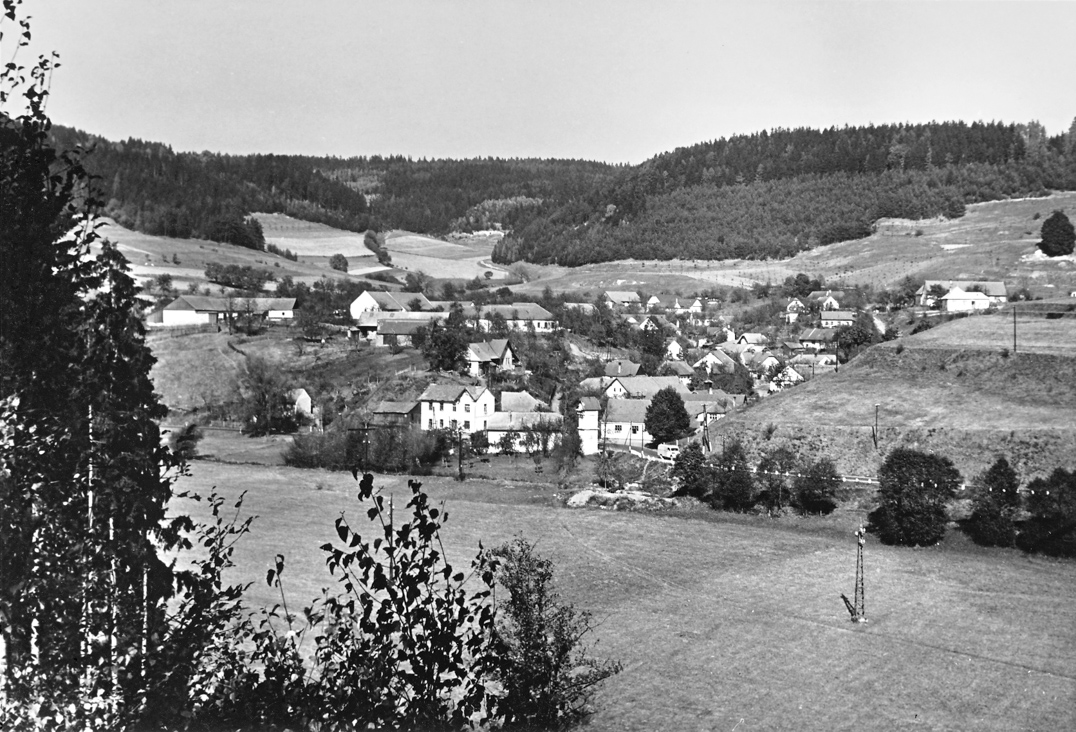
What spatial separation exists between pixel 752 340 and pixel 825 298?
1156cm

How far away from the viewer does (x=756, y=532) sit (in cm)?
2642

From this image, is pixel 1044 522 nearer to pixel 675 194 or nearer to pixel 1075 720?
pixel 1075 720

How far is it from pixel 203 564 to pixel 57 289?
4.58ft

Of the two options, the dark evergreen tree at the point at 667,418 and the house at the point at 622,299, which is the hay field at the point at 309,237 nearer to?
the house at the point at 622,299

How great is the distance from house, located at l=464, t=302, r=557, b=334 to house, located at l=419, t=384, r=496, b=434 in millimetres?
15690

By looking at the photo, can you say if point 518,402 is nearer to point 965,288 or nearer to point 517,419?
point 517,419

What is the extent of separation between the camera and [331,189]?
12531cm

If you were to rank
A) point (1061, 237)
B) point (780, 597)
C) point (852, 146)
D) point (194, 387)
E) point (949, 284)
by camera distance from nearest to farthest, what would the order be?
point (780, 597) → point (194, 387) → point (949, 284) → point (1061, 237) → point (852, 146)

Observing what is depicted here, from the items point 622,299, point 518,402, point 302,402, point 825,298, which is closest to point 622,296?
point 622,299

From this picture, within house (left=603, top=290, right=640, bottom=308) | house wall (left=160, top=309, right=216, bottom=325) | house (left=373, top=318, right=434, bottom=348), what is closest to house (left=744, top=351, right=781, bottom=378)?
house (left=373, top=318, right=434, bottom=348)

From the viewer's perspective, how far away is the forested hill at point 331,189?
86750 mm

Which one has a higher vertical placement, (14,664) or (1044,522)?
(14,664)

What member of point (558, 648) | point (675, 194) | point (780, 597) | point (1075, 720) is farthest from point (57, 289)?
point (675, 194)

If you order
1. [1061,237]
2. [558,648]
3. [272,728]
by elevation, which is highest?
[1061,237]
